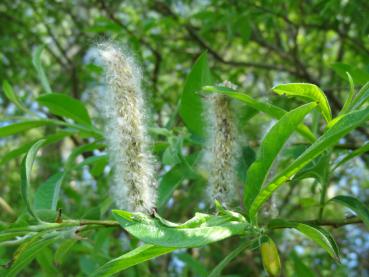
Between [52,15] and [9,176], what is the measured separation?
1.47 metres

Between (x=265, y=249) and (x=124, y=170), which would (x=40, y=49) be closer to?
(x=124, y=170)

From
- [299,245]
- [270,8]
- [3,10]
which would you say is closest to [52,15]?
[3,10]

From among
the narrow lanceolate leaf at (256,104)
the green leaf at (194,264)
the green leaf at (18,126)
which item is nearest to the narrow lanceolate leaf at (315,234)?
the narrow lanceolate leaf at (256,104)

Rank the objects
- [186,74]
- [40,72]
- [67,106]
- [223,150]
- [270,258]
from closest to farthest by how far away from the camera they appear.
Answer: [270,258] → [223,150] → [67,106] → [40,72] → [186,74]

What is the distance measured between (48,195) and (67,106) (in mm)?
293

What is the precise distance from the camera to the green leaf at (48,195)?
1.61 m

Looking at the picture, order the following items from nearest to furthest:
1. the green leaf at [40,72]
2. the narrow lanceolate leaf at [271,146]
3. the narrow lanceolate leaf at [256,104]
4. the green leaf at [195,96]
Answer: the narrow lanceolate leaf at [271,146], the narrow lanceolate leaf at [256,104], the green leaf at [195,96], the green leaf at [40,72]

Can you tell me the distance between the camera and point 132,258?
1.19 m

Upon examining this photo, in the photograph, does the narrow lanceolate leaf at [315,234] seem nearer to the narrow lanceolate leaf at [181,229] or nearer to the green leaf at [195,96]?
the narrow lanceolate leaf at [181,229]

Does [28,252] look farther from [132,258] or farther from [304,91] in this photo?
[304,91]

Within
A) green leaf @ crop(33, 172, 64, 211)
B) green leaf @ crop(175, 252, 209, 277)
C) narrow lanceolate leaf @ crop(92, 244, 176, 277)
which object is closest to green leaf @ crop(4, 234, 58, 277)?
green leaf @ crop(33, 172, 64, 211)

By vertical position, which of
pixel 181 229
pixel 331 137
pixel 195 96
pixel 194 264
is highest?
pixel 195 96

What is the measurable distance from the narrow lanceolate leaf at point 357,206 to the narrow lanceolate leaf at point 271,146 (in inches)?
12.7

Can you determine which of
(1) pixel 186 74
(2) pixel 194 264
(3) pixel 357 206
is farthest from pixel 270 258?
(1) pixel 186 74
